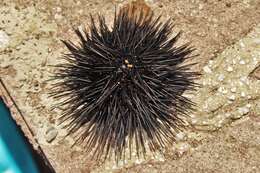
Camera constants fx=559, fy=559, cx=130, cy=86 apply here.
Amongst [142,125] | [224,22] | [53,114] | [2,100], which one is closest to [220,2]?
[224,22]

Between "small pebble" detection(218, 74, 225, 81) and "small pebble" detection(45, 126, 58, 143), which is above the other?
"small pebble" detection(45, 126, 58, 143)

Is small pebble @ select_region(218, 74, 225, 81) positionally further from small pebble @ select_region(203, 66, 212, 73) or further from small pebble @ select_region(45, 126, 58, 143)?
small pebble @ select_region(45, 126, 58, 143)

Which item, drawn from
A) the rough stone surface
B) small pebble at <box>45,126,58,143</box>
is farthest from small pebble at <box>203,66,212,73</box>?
small pebble at <box>45,126,58,143</box>

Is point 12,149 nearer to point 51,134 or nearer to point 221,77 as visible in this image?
point 51,134

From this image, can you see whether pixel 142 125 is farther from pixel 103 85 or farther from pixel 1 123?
pixel 1 123

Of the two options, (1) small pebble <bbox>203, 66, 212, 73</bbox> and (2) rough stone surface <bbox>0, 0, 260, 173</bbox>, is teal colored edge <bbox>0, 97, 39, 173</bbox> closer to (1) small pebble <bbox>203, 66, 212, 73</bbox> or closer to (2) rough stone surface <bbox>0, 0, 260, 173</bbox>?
(2) rough stone surface <bbox>0, 0, 260, 173</bbox>

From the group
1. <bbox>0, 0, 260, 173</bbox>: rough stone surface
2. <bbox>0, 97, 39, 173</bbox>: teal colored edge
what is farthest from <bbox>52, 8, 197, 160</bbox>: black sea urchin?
<bbox>0, 97, 39, 173</bbox>: teal colored edge

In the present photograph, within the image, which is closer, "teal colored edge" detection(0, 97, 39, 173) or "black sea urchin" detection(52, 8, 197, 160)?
"black sea urchin" detection(52, 8, 197, 160)
